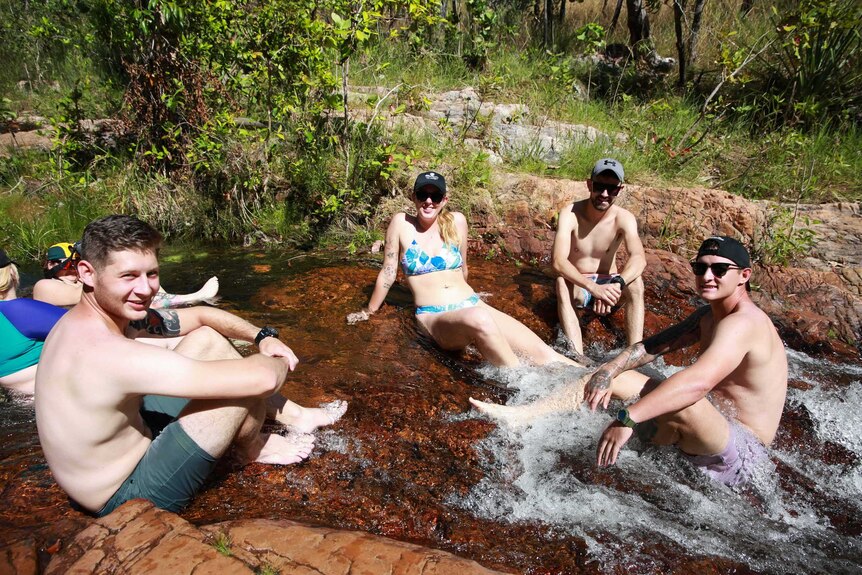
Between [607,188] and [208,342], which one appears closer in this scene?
[208,342]

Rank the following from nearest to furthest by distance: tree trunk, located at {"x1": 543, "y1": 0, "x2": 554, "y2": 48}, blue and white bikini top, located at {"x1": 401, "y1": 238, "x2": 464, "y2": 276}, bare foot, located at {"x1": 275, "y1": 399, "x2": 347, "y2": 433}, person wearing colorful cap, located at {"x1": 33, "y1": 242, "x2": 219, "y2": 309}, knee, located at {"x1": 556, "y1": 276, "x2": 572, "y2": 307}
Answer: bare foot, located at {"x1": 275, "y1": 399, "x2": 347, "y2": 433} → person wearing colorful cap, located at {"x1": 33, "y1": 242, "x2": 219, "y2": 309} → blue and white bikini top, located at {"x1": 401, "y1": 238, "x2": 464, "y2": 276} → knee, located at {"x1": 556, "y1": 276, "x2": 572, "y2": 307} → tree trunk, located at {"x1": 543, "y1": 0, "x2": 554, "y2": 48}

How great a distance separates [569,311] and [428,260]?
126 cm

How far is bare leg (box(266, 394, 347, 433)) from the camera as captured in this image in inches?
121

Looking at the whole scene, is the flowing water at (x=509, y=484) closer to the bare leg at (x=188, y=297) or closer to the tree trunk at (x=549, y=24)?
the bare leg at (x=188, y=297)

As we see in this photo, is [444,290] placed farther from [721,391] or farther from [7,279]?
[7,279]

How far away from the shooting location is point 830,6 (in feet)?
21.6

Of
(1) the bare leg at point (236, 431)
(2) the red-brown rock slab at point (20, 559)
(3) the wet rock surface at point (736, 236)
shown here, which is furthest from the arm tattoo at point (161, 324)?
(3) the wet rock surface at point (736, 236)

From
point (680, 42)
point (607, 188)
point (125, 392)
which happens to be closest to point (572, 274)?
point (607, 188)

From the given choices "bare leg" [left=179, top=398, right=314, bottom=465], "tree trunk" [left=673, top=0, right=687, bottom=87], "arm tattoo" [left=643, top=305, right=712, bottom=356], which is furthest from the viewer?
"tree trunk" [left=673, top=0, right=687, bottom=87]

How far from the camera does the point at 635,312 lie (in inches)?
182

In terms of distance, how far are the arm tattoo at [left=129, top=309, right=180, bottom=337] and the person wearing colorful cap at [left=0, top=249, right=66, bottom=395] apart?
1.87 feet

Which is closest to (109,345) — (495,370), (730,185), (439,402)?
→ (439,402)

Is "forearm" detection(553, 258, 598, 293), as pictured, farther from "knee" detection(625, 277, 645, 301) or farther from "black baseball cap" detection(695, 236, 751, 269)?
"black baseball cap" detection(695, 236, 751, 269)

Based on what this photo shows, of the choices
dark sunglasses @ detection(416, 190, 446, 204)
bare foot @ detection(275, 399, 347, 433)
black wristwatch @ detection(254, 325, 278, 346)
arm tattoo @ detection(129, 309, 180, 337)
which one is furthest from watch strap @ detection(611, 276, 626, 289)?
arm tattoo @ detection(129, 309, 180, 337)
